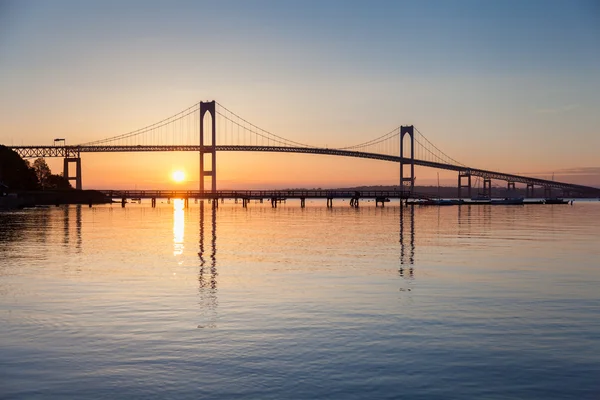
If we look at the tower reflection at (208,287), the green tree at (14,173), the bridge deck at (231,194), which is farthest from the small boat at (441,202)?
Answer: the tower reflection at (208,287)

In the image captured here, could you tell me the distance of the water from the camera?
399 inches

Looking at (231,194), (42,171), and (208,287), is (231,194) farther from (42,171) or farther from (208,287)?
(208,287)

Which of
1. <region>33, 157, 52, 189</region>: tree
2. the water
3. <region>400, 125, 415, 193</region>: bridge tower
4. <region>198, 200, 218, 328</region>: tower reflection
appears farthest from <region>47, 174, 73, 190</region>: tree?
the water

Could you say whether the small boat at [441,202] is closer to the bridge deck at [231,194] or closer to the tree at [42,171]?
the bridge deck at [231,194]

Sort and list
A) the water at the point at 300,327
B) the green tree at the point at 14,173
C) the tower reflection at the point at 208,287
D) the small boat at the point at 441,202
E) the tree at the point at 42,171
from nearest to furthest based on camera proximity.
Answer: the water at the point at 300,327 → the tower reflection at the point at 208,287 → the green tree at the point at 14,173 → the small boat at the point at 441,202 → the tree at the point at 42,171

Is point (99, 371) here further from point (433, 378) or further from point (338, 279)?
point (338, 279)

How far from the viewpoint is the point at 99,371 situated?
10797 mm

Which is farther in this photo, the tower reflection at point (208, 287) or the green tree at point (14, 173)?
the green tree at point (14, 173)

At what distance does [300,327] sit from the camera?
14.3 m

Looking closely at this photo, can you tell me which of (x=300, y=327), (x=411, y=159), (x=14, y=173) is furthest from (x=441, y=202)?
(x=300, y=327)

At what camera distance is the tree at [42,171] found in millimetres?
159750

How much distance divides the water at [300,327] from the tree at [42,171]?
459 ft

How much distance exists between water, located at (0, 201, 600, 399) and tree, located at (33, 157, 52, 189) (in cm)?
13987

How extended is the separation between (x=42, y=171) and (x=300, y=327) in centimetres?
16323
